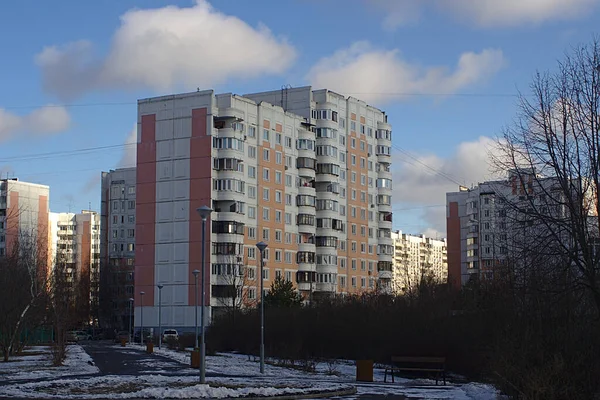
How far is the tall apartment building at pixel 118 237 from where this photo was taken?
136 m

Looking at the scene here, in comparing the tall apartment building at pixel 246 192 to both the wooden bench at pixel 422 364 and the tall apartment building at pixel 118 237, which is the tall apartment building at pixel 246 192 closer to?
the tall apartment building at pixel 118 237

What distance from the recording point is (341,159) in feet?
361

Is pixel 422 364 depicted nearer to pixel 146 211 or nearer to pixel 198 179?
pixel 198 179

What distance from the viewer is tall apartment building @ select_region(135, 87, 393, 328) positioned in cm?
9275

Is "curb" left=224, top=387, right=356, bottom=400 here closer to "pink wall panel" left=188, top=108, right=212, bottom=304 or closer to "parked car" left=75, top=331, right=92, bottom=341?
"pink wall panel" left=188, top=108, right=212, bottom=304

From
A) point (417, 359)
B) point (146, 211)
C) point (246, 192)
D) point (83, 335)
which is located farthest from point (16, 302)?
point (83, 335)

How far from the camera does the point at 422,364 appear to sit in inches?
1277

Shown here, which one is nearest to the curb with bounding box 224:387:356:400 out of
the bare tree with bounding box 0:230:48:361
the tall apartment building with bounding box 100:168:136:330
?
the bare tree with bounding box 0:230:48:361

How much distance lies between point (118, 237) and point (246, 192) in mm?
55962

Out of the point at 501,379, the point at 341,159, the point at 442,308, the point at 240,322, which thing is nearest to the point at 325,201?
the point at 341,159

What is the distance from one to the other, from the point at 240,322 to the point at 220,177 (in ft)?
137

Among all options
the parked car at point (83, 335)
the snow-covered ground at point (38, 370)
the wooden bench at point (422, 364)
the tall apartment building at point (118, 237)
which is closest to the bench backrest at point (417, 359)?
the wooden bench at point (422, 364)

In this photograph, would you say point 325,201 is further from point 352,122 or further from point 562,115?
point 562,115

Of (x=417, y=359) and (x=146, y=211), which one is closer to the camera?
(x=417, y=359)
